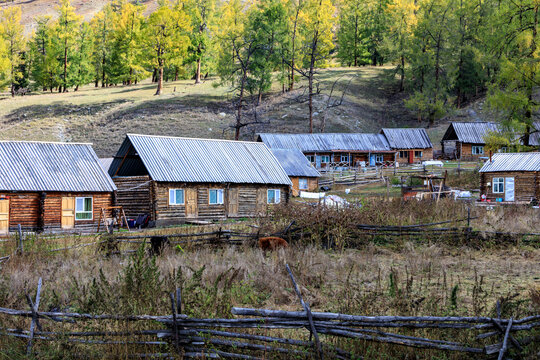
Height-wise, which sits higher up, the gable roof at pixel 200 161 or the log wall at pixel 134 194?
the gable roof at pixel 200 161

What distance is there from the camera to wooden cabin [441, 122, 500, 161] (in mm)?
60719

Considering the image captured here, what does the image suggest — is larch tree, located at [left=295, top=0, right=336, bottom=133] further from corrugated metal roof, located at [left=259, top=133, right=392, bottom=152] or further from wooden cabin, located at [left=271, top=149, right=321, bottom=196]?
wooden cabin, located at [left=271, top=149, right=321, bottom=196]

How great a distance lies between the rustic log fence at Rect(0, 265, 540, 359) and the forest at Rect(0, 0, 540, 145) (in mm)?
53195

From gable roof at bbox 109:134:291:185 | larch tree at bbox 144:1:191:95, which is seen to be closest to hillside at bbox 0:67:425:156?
larch tree at bbox 144:1:191:95

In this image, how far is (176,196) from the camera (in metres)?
32.8

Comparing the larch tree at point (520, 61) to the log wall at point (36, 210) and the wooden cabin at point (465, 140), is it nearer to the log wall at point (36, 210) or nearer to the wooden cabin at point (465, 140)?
the wooden cabin at point (465, 140)

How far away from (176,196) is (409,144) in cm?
3513

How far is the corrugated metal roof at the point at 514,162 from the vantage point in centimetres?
3622

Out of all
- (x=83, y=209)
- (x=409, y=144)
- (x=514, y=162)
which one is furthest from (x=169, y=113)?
(x=514, y=162)

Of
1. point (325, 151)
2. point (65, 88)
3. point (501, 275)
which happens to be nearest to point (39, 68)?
point (65, 88)

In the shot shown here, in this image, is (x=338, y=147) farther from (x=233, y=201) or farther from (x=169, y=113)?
(x=233, y=201)

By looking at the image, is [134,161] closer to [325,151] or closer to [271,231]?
[271,231]

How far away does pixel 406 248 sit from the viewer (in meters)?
17.6

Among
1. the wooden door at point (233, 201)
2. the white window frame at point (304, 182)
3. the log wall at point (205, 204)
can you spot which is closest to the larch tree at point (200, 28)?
the white window frame at point (304, 182)
